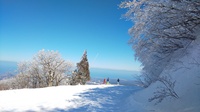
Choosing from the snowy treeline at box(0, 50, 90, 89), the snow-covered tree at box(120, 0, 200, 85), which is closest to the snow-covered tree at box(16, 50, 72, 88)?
the snowy treeline at box(0, 50, 90, 89)

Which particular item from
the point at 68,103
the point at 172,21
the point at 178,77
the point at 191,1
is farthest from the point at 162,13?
the point at 68,103

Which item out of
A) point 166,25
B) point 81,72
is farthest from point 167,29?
point 81,72

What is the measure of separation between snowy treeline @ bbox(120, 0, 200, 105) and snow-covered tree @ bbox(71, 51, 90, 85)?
2269 cm

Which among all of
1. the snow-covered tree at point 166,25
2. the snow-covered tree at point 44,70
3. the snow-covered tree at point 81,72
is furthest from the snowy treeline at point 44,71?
the snow-covered tree at point 166,25

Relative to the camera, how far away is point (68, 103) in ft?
28.1

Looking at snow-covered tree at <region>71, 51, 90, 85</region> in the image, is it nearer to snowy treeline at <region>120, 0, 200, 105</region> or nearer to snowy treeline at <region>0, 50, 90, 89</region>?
snowy treeline at <region>0, 50, 90, 89</region>

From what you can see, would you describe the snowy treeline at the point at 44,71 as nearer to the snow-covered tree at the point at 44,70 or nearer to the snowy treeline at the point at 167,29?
the snow-covered tree at the point at 44,70

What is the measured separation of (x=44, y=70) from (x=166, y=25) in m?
32.9

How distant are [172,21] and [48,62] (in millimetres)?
33410

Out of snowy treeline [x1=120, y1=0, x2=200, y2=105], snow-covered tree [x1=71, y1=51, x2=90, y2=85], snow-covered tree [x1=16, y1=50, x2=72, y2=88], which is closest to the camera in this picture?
snowy treeline [x1=120, y1=0, x2=200, y2=105]

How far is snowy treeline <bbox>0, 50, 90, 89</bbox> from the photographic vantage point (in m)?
36.4

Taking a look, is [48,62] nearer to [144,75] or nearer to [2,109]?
[144,75]

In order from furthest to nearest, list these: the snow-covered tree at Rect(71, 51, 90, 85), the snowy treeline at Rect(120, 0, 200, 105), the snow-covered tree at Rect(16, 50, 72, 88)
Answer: the snow-covered tree at Rect(16, 50, 72, 88) → the snow-covered tree at Rect(71, 51, 90, 85) → the snowy treeline at Rect(120, 0, 200, 105)

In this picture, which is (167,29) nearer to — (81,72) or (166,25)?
(166,25)
